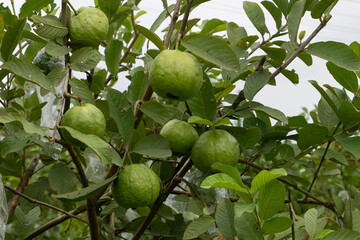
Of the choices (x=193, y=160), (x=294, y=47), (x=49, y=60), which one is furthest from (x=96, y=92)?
(x=294, y=47)

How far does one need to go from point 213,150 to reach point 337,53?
1.09 ft

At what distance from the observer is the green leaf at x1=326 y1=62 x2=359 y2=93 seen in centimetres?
115

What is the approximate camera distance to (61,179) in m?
1.25

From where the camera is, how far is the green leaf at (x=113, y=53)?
3.55 ft

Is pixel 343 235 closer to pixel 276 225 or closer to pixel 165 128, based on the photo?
pixel 276 225

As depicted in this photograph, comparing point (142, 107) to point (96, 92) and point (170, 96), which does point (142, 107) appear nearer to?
point (170, 96)

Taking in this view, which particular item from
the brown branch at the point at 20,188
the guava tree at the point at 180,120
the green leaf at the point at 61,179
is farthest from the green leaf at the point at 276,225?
the brown branch at the point at 20,188

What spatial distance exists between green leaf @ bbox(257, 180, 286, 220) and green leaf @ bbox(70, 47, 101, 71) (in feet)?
1.43

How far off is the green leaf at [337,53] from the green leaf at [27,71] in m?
0.56

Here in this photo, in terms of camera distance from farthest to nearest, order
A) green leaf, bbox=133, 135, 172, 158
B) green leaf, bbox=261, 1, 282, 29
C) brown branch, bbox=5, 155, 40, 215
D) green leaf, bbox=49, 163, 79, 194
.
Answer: brown branch, bbox=5, 155, 40, 215 < green leaf, bbox=49, 163, 79, 194 < green leaf, bbox=261, 1, 282, 29 < green leaf, bbox=133, 135, 172, 158

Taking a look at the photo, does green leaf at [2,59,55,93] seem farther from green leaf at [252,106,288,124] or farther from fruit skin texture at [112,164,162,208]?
green leaf at [252,106,288,124]

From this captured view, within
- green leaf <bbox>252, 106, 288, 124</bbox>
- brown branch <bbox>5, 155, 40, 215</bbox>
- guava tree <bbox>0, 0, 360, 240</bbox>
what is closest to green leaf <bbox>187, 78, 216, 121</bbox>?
guava tree <bbox>0, 0, 360, 240</bbox>

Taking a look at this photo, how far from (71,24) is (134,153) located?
0.31 m

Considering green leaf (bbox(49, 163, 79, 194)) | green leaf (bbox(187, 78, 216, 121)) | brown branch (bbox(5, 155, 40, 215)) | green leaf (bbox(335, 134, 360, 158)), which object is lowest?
brown branch (bbox(5, 155, 40, 215))
